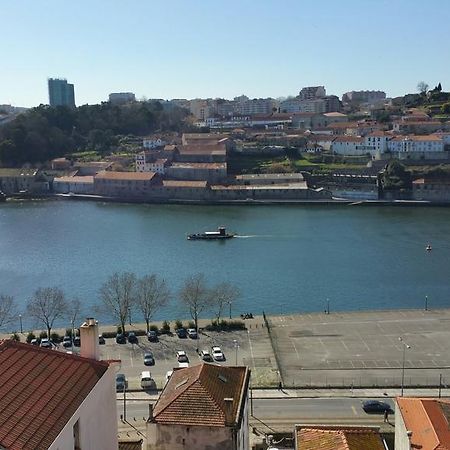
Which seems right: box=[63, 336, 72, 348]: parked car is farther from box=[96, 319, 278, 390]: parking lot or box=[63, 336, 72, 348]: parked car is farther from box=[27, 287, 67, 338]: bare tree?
box=[27, 287, 67, 338]: bare tree

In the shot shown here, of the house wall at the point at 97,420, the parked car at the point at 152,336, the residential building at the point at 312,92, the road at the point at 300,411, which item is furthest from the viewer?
the residential building at the point at 312,92

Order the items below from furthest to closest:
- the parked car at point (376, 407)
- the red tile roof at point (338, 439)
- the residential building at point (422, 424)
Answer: the parked car at point (376, 407), the red tile roof at point (338, 439), the residential building at point (422, 424)

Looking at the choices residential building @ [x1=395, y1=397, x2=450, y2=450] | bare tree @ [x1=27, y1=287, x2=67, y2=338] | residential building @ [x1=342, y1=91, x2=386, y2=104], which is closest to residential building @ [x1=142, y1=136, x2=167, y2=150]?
bare tree @ [x1=27, y1=287, x2=67, y2=338]

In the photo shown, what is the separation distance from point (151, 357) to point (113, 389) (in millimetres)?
5977

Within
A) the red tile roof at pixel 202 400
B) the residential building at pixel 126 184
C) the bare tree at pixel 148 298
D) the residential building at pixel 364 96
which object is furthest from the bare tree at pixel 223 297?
the residential building at pixel 364 96

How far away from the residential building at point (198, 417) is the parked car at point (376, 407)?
3025 mm

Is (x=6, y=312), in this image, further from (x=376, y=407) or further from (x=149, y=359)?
(x=376, y=407)

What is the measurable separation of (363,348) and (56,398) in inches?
295

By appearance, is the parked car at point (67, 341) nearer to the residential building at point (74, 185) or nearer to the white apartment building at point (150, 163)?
the residential building at point (74, 185)

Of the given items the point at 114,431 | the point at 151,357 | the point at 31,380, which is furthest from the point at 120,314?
the point at 31,380

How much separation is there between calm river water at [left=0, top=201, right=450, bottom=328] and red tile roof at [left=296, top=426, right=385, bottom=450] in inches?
299

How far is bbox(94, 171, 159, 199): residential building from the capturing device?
30391 millimetres

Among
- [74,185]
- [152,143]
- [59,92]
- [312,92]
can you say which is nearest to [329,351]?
[74,185]

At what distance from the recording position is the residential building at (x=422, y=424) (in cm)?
437
